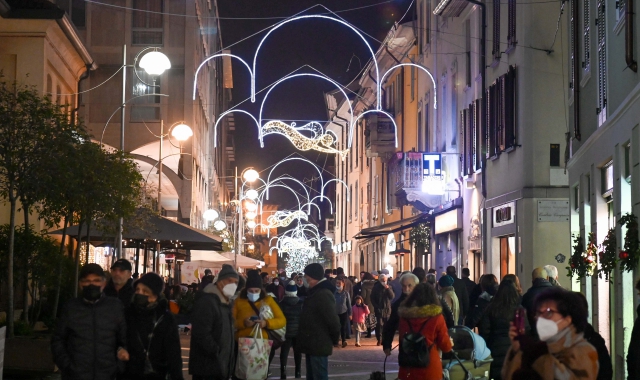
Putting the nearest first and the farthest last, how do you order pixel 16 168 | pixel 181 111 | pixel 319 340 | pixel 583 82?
pixel 319 340 → pixel 16 168 → pixel 583 82 → pixel 181 111

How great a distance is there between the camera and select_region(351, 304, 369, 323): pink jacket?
28100 millimetres

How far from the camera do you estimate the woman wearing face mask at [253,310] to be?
12438 mm

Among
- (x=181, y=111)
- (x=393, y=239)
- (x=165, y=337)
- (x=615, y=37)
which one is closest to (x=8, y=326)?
(x=165, y=337)

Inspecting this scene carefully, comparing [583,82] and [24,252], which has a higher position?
[583,82]

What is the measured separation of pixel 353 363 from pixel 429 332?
429 inches

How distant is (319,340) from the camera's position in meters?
12.6

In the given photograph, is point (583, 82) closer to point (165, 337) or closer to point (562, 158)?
point (562, 158)

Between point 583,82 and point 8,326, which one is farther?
point 583,82

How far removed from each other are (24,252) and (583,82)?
10.4 m

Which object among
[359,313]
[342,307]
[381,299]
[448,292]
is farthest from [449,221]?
[448,292]

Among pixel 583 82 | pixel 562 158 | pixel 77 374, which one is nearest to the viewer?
pixel 77 374

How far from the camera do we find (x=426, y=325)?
1052cm

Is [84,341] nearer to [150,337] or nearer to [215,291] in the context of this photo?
[150,337]

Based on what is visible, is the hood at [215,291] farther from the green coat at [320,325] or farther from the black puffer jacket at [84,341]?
the green coat at [320,325]
